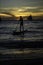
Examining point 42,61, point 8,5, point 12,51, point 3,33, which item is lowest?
point 42,61

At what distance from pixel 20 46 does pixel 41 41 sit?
224 mm

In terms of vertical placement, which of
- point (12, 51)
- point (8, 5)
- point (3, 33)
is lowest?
point (12, 51)

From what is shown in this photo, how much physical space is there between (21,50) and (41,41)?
23 centimetres

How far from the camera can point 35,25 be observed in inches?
78.4

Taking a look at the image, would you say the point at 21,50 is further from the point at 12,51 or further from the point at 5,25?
the point at 5,25

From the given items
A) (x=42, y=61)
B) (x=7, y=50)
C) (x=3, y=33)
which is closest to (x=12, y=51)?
(x=7, y=50)

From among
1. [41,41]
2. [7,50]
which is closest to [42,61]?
[41,41]

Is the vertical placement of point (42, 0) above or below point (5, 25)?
above

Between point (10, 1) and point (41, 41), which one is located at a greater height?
point (10, 1)

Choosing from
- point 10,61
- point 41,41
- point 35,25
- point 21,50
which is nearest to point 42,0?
point 35,25

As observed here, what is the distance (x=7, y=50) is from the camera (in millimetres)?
2004

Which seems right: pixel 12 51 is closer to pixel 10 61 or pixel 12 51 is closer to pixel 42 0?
pixel 10 61

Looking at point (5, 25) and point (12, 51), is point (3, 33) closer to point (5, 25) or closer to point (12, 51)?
point (5, 25)

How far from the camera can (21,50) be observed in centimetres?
199
